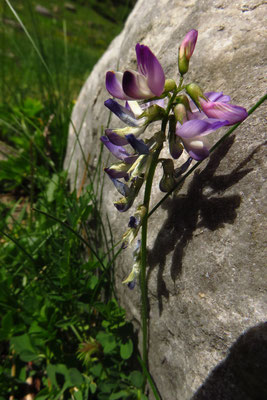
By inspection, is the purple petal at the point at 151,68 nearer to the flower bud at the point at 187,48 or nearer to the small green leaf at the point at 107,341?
the flower bud at the point at 187,48

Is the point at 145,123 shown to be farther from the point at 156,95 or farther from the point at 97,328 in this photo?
the point at 97,328

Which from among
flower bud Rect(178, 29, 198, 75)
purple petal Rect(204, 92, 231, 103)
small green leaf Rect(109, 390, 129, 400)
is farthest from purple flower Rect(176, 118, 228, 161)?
small green leaf Rect(109, 390, 129, 400)

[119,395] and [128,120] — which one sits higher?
[128,120]

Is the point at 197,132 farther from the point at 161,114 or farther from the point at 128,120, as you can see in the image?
the point at 128,120

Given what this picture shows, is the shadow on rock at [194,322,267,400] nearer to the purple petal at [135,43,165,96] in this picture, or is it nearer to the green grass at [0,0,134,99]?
the purple petal at [135,43,165,96]

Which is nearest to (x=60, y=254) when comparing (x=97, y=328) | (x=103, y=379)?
(x=97, y=328)

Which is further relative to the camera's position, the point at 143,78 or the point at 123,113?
the point at 123,113

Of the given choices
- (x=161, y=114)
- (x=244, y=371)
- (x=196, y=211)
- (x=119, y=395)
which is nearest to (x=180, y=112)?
(x=161, y=114)

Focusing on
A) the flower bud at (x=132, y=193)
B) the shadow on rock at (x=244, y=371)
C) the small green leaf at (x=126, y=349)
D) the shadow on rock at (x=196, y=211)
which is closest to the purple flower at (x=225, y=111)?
the shadow on rock at (x=196, y=211)
